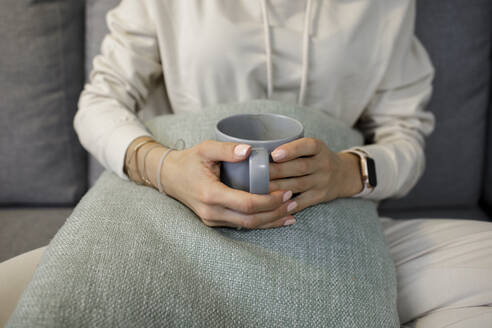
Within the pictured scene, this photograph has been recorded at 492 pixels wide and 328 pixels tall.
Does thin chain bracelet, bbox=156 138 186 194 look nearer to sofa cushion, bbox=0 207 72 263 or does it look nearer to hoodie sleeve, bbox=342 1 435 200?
hoodie sleeve, bbox=342 1 435 200

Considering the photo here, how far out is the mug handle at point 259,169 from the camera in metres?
0.51

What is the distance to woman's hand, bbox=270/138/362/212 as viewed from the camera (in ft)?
1.90

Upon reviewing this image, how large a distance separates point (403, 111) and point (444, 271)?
0.39 meters

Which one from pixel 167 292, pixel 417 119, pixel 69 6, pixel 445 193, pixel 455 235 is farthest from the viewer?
pixel 445 193

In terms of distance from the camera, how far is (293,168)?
606 millimetres

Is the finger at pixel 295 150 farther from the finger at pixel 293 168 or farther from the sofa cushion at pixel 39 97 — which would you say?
the sofa cushion at pixel 39 97

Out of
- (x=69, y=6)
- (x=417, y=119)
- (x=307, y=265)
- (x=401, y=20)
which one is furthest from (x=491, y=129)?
(x=69, y=6)

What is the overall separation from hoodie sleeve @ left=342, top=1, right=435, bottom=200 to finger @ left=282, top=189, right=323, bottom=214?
0.26 meters

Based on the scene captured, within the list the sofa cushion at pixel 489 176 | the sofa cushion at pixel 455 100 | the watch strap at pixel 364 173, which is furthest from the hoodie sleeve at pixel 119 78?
the sofa cushion at pixel 489 176

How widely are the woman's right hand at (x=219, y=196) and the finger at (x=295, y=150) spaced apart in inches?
2.0

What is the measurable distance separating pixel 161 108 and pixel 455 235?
718 millimetres

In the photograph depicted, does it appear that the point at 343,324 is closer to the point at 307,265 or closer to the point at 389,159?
the point at 307,265

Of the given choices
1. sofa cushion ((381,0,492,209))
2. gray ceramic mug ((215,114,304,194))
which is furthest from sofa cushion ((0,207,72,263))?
sofa cushion ((381,0,492,209))

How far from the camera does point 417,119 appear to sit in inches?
37.6
